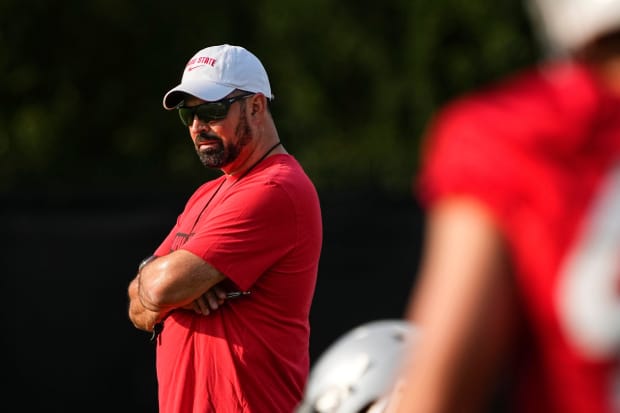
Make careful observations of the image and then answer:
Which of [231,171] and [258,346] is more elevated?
[231,171]

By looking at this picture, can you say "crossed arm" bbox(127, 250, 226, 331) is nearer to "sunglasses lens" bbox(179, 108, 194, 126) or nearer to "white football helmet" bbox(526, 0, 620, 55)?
"sunglasses lens" bbox(179, 108, 194, 126)

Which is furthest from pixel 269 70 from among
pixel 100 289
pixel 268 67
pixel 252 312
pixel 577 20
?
pixel 577 20

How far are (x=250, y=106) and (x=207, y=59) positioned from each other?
0.81ft

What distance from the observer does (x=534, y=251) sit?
4.24 ft

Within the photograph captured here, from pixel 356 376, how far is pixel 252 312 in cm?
52

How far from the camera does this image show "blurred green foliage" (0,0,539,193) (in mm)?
11461

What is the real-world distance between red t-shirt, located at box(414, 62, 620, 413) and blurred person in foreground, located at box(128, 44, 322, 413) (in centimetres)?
230

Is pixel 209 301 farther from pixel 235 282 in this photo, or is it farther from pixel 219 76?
pixel 219 76

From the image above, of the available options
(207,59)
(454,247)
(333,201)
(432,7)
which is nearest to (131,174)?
(333,201)

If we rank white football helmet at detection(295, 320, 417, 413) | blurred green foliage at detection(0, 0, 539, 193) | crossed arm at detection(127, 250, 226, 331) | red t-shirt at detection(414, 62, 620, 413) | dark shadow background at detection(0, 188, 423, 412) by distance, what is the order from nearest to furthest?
red t-shirt at detection(414, 62, 620, 413)
white football helmet at detection(295, 320, 417, 413)
crossed arm at detection(127, 250, 226, 331)
dark shadow background at detection(0, 188, 423, 412)
blurred green foliage at detection(0, 0, 539, 193)

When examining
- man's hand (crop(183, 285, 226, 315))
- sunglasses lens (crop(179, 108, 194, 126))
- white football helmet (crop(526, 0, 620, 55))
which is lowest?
man's hand (crop(183, 285, 226, 315))

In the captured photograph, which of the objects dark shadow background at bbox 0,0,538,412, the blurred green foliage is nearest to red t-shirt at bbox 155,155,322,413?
dark shadow background at bbox 0,0,538,412

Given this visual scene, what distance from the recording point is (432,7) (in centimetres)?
1212

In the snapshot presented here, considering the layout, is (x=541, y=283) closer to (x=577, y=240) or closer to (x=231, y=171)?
(x=577, y=240)
